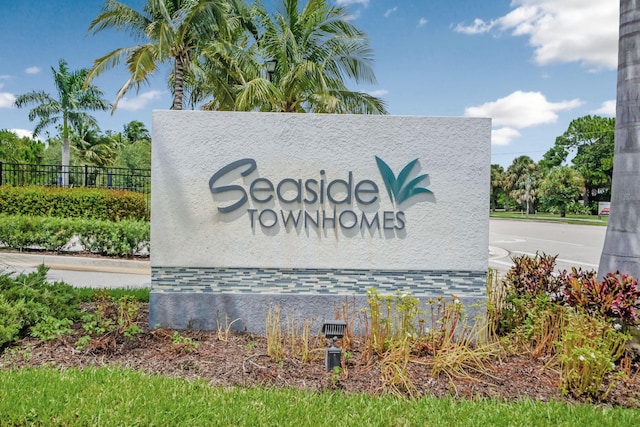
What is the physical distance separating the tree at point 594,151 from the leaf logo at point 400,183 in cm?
5846

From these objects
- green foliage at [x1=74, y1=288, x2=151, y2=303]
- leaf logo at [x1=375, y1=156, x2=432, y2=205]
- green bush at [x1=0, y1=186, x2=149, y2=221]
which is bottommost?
green foliage at [x1=74, y1=288, x2=151, y2=303]

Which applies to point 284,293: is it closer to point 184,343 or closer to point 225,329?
point 225,329

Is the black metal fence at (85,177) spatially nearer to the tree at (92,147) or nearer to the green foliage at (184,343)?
the green foliage at (184,343)

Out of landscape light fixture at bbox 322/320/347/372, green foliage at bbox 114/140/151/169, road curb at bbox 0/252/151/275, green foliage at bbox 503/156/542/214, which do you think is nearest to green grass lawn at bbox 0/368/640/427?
landscape light fixture at bbox 322/320/347/372

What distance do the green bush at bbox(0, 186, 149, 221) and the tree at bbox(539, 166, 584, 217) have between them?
49.0m

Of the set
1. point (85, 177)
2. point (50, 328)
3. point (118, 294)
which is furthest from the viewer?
point (85, 177)

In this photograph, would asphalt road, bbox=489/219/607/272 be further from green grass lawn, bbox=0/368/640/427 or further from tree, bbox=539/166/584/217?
tree, bbox=539/166/584/217

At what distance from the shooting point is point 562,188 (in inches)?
2090

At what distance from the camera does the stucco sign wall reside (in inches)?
224

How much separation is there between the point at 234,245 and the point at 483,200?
298 cm

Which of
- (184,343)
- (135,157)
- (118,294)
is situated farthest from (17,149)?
(184,343)

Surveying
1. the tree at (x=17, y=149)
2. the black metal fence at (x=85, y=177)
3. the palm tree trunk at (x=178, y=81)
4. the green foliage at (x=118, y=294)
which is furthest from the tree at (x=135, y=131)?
the green foliage at (x=118, y=294)

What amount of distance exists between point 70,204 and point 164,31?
647 centimetres

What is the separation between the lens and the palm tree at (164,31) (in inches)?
641
